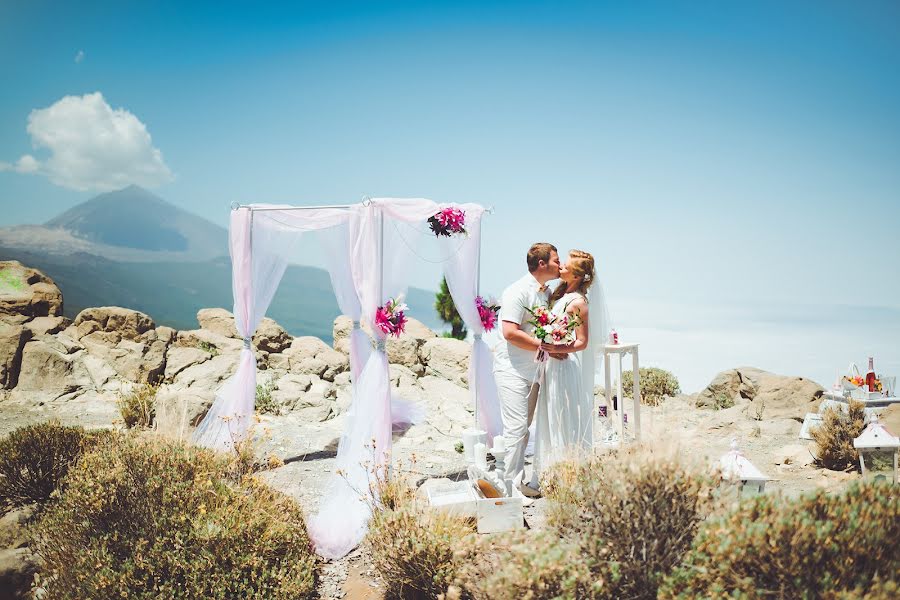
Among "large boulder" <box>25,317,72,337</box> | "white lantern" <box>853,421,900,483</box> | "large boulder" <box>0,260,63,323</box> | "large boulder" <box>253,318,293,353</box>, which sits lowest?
"white lantern" <box>853,421,900,483</box>

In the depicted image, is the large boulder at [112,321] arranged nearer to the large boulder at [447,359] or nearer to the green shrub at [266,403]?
the green shrub at [266,403]

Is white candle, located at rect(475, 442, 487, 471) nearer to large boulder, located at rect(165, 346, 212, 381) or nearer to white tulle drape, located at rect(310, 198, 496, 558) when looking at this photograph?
white tulle drape, located at rect(310, 198, 496, 558)

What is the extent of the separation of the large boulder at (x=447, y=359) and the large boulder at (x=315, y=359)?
6.04ft

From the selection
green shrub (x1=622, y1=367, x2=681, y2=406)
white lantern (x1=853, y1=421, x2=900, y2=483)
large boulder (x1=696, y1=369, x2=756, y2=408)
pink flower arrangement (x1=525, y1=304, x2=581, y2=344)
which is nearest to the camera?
white lantern (x1=853, y1=421, x2=900, y2=483)

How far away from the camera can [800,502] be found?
2.88m

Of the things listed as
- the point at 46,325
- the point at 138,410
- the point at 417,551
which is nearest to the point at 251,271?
the point at 138,410

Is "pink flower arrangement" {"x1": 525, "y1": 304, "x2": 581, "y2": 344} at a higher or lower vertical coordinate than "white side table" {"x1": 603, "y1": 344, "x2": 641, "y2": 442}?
higher

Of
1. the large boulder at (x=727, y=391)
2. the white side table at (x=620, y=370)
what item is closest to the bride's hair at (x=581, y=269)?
the white side table at (x=620, y=370)

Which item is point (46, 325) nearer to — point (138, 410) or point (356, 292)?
point (138, 410)

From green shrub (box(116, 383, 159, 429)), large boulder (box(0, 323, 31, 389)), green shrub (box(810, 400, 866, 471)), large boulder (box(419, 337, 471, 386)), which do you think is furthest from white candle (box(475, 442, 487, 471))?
large boulder (box(0, 323, 31, 389))

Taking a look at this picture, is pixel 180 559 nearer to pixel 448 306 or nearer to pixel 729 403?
pixel 729 403

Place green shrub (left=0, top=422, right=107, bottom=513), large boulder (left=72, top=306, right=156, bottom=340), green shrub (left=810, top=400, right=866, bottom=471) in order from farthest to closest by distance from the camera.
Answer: large boulder (left=72, top=306, right=156, bottom=340), green shrub (left=810, top=400, right=866, bottom=471), green shrub (left=0, top=422, right=107, bottom=513)

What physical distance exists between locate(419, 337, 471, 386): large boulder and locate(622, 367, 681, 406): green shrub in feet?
12.2

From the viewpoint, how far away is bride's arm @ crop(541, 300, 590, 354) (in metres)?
5.48
